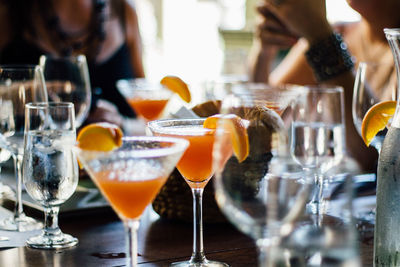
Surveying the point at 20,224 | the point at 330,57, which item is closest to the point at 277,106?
the point at 20,224

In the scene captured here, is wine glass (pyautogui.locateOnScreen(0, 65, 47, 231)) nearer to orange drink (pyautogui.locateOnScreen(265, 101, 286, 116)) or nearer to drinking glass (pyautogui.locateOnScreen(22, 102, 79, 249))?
drinking glass (pyautogui.locateOnScreen(22, 102, 79, 249))

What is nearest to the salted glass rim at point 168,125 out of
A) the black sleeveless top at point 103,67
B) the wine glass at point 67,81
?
the wine glass at point 67,81

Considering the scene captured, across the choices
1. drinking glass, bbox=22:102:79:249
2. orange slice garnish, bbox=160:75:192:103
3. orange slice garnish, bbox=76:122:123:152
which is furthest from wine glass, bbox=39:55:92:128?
orange slice garnish, bbox=76:122:123:152

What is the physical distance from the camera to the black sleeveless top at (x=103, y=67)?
8.95ft

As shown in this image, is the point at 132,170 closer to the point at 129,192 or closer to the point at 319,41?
the point at 129,192

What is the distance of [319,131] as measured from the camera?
1.39 metres

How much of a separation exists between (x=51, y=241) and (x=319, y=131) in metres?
0.65

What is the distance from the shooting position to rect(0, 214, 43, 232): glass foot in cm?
124

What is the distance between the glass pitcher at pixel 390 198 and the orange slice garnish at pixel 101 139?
16.6 inches

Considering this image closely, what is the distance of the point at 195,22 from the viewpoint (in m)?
6.94

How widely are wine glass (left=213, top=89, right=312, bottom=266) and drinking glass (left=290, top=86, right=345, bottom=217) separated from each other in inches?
16.7

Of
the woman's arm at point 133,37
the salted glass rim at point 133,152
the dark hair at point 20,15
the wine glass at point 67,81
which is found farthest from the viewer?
the woman's arm at point 133,37

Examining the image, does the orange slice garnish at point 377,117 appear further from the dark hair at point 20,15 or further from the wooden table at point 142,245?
the dark hair at point 20,15

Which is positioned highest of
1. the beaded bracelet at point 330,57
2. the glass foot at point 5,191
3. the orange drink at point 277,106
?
the beaded bracelet at point 330,57
